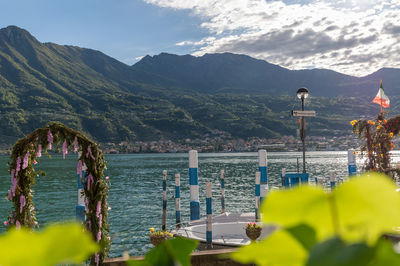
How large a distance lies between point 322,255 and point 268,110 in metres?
118

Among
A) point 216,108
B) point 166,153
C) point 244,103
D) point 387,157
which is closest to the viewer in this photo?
point 387,157

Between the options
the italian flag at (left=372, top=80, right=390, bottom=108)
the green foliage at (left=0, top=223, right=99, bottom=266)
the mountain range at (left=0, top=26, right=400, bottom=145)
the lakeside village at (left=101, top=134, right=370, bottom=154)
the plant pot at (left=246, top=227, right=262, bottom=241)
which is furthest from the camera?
the mountain range at (left=0, top=26, right=400, bottom=145)

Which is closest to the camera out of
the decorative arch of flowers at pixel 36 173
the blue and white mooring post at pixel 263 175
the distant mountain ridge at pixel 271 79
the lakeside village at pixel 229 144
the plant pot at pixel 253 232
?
the decorative arch of flowers at pixel 36 173

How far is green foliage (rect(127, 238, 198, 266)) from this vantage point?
205mm

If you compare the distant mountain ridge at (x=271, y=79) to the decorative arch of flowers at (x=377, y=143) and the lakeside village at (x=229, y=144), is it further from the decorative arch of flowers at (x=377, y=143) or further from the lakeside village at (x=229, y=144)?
the decorative arch of flowers at (x=377, y=143)

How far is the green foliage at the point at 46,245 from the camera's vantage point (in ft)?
0.42

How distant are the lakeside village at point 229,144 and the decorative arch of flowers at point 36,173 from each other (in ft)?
255

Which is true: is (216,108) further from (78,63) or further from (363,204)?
(363,204)

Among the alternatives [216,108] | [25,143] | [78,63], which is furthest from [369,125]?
[78,63]

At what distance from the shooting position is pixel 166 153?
97.8m

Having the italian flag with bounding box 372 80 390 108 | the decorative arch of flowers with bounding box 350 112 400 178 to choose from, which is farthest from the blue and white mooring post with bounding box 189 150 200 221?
the italian flag with bounding box 372 80 390 108

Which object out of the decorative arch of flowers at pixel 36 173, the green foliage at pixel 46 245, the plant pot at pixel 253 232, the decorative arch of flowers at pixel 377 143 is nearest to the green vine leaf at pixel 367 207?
the green foliage at pixel 46 245

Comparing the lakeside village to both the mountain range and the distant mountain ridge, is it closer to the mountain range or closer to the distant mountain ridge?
the mountain range

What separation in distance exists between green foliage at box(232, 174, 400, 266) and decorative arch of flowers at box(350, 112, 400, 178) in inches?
336
